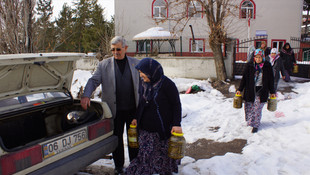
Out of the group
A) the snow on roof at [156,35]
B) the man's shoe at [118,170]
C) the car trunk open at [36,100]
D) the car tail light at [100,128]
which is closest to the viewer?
the car trunk open at [36,100]

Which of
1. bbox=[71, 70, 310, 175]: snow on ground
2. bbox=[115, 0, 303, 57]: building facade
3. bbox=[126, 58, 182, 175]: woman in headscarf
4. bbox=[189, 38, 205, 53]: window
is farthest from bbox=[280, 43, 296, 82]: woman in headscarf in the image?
bbox=[189, 38, 205, 53]: window

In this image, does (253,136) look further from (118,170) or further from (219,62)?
(219,62)

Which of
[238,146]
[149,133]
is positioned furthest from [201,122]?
[149,133]

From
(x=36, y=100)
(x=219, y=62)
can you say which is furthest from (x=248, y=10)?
(x=36, y=100)

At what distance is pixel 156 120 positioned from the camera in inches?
117

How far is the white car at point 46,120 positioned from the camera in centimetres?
239

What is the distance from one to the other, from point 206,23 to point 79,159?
20496 millimetres

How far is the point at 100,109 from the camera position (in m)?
3.38

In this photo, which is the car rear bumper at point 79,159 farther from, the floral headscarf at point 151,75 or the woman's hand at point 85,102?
the floral headscarf at point 151,75

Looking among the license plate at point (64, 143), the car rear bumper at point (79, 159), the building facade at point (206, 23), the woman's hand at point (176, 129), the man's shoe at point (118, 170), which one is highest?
the building facade at point (206, 23)

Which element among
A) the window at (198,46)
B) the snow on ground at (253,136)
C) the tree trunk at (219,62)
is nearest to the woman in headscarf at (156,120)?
the snow on ground at (253,136)

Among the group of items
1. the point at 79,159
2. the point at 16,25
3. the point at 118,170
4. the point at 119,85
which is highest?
the point at 16,25

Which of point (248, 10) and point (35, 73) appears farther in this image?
point (248, 10)

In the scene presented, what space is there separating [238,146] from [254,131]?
82cm
